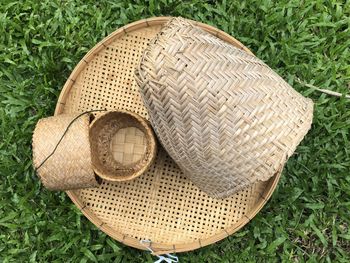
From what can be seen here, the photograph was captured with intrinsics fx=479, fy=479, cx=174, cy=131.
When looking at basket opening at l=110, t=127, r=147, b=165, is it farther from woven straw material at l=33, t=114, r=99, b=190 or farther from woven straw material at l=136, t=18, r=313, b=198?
woven straw material at l=136, t=18, r=313, b=198

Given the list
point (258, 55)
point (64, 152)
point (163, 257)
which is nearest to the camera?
point (64, 152)

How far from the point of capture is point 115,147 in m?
1.94

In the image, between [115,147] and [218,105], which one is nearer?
[218,105]

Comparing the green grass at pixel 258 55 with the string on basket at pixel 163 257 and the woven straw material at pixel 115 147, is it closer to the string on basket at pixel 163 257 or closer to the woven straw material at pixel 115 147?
the string on basket at pixel 163 257

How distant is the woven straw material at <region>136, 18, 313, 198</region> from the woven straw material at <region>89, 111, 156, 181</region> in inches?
10.1

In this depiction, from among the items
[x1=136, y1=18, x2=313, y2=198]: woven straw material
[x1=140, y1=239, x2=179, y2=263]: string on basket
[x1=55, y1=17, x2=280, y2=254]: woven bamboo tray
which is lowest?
[x1=140, y1=239, x2=179, y2=263]: string on basket

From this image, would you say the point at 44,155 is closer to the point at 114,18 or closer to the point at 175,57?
the point at 175,57

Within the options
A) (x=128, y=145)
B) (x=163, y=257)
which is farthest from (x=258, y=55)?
(x=163, y=257)

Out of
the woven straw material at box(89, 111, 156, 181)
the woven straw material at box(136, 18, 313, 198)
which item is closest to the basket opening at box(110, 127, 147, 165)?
the woven straw material at box(89, 111, 156, 181)

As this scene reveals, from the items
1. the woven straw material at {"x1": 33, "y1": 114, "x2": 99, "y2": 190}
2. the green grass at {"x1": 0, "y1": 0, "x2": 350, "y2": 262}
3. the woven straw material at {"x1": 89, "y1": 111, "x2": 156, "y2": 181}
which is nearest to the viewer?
the woven straw material at {"x1": 33, "y1": 114, "x2": 99, "y2": 190}

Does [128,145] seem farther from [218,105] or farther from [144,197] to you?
[218,105]

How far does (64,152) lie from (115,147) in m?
0.33

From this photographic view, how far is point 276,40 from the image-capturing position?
2129mm

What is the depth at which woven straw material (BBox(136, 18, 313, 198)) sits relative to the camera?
1.38m
